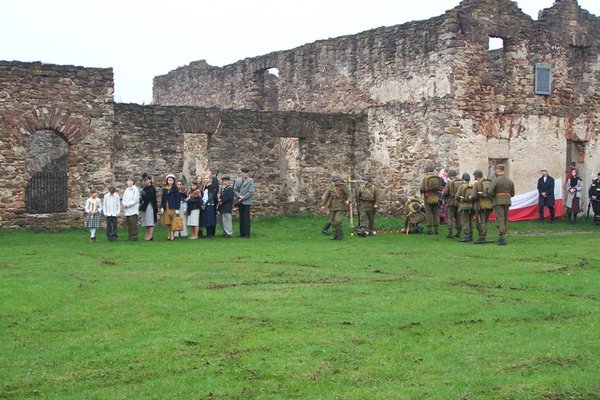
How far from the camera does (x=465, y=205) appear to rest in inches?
801

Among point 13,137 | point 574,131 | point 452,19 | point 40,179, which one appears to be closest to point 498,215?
point 452,19

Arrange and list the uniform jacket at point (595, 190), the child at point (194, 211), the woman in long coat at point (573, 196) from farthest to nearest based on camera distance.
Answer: the woman in long coat at point (573, 196) → the uniform jacket at point (595, 190) → the child at point (194, 211)

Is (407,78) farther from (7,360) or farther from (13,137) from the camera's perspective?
(7,360)

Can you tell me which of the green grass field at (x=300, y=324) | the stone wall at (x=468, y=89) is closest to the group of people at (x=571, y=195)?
the stone wall at (x=468, y=89)

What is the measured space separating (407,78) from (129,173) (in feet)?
25.3

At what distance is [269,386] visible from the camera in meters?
8.64

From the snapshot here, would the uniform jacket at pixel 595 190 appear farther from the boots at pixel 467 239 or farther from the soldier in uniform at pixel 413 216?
the boots at pixel 467 239

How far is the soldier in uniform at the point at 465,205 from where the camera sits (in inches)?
798

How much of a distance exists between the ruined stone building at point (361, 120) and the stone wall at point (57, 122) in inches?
1.3

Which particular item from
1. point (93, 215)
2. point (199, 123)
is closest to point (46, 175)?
point (199, 123)

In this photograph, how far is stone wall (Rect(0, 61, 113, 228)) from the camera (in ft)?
74.3

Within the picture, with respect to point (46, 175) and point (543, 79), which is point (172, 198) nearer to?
point (46, 175)

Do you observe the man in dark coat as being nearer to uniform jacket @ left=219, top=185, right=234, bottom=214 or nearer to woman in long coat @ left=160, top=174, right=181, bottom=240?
uniform jacket @ left=219, top=185, right=234, bottom=214

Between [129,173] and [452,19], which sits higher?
[452,19]
